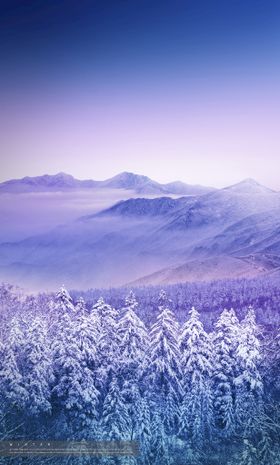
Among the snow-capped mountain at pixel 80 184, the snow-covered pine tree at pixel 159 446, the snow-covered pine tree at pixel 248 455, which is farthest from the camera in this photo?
the snow-capped mountain at pixel 80 184

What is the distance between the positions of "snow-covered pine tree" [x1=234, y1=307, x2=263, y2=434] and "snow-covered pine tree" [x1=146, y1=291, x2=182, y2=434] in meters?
1.53

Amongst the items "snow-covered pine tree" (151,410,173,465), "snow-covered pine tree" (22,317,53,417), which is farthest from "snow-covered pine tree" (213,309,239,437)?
"snow-covered pine tree" (22,317,53,417)

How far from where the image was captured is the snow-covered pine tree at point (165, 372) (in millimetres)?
13453

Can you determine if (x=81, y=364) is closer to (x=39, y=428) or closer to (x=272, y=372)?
(x=39, y=428)

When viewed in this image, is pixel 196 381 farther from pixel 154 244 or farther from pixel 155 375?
pixel 154 244

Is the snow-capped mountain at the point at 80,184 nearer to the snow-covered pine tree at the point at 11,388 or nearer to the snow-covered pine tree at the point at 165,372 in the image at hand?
the snow-covered pine tree at the point at 165,372

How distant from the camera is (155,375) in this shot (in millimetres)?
13492

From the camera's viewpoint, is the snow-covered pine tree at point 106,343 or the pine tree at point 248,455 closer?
the pine tree at point 248,455

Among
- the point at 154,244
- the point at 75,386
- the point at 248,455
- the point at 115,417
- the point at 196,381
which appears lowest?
the point at 248,455

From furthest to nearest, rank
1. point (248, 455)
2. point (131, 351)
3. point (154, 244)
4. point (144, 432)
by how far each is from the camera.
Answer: point (154, 244), point (131, 351), point (144, 432), point (248, 455)

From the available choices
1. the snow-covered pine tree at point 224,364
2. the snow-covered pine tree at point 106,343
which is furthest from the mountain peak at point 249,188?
the snow-covered pine tree at point 106,343

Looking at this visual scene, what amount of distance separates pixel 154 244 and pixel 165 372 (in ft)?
11.2

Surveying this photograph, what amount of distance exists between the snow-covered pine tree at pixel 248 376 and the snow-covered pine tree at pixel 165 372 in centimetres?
153

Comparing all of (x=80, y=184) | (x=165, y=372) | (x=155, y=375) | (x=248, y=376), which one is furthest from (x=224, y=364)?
(x=80, y=184)
